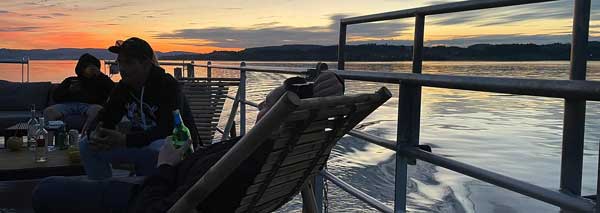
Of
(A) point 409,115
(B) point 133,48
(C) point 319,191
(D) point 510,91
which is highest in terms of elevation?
(B) point 133,48

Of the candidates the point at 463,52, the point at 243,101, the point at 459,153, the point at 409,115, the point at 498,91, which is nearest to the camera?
the point at 498,91

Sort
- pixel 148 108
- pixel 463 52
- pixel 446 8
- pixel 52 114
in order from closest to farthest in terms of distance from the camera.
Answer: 1. pixel 446 8
2. pixel 463 52
3. pixel 148 108
4. pixel 52 114

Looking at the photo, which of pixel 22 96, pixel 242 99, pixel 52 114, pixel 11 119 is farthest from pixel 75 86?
pixel 242 99

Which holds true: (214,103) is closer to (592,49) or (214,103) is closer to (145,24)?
(592,49)

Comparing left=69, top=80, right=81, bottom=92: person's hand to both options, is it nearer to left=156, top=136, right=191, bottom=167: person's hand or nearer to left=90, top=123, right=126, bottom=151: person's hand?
left=90, top=123, right=126, bottom=151: person's hand

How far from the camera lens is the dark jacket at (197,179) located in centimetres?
154

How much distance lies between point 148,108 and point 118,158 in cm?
31

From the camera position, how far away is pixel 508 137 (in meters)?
9.65

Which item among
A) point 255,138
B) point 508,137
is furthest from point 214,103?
point 508,137

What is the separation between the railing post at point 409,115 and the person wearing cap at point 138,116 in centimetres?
154

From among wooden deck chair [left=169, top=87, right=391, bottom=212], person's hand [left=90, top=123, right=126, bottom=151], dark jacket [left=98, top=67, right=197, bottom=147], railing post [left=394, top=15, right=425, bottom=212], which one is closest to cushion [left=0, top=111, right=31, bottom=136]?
dark jacket [left=98, top=67, right=197, bottom=147]

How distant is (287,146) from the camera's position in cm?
152

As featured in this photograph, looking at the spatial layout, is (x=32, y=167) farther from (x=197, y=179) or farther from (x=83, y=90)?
(x=83, y=90)

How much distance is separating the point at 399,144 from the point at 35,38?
17.2m
